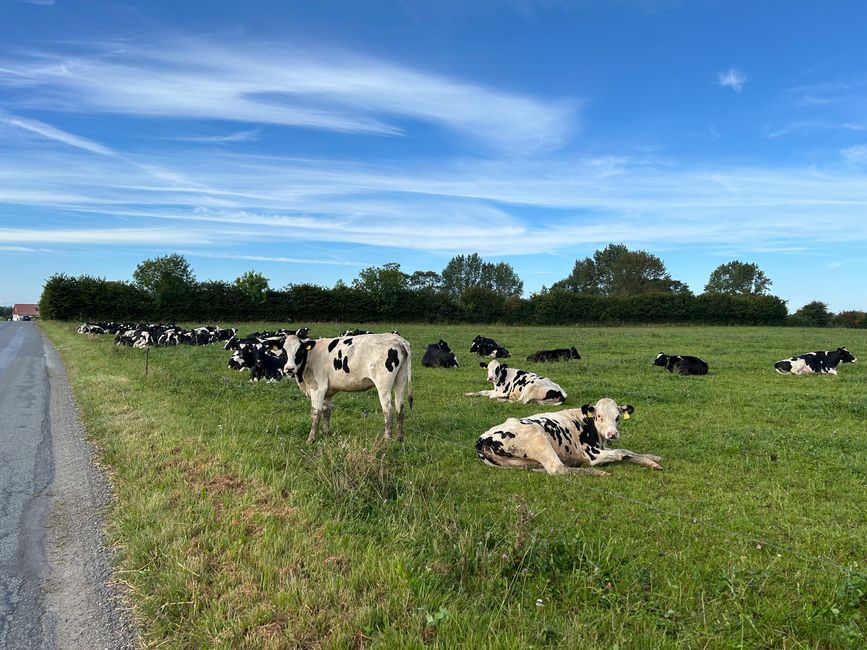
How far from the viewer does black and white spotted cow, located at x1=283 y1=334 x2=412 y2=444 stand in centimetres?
887

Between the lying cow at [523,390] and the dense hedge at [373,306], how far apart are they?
4472 cm

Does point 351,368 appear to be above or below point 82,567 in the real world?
above

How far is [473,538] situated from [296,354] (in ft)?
18.3

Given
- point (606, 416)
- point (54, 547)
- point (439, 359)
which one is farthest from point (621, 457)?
point (439, 359)

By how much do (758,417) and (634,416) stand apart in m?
2.49

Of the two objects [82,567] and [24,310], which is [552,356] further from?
[24,310]

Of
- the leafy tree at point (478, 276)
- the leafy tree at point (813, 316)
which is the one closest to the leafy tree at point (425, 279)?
the leafy tree at point (478, 276)

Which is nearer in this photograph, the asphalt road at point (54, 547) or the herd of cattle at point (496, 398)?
the asphalt road at point (54, 547)

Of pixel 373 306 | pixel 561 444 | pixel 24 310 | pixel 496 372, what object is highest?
pixel 373 306

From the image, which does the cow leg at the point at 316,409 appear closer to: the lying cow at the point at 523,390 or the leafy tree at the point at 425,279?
the lying cow at the point at 523,390

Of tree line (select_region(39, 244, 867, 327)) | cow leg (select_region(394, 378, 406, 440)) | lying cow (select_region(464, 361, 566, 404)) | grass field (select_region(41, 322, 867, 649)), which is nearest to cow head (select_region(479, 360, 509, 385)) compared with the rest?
lying cow (select_region(464, 361, 566, 404))

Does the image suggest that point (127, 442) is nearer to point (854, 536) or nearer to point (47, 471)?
point (47, 471)

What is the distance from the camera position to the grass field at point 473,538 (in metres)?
3.52

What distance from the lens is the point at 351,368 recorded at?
29.8 feet
